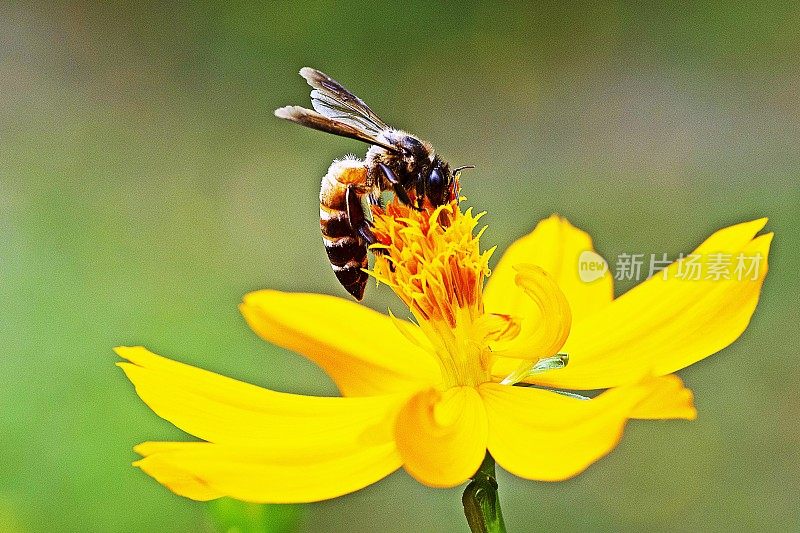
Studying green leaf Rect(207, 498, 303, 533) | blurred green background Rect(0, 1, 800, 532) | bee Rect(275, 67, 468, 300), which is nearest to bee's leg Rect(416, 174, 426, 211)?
bee Rect(275, 67, 468, 300)

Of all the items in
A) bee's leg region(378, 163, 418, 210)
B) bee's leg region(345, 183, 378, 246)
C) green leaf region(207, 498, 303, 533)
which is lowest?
green leaf region(207, 498, 303, 533)

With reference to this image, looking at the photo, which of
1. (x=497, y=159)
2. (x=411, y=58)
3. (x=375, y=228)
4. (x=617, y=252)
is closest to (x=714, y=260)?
(x=375, y=228)

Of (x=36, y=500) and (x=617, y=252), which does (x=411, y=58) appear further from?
(x=36, y=500)

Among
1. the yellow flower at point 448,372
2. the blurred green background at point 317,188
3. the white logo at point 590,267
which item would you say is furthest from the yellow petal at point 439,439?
the blurred green background at point 317,188

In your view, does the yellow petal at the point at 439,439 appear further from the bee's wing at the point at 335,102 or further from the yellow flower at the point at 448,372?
the bee's wing at the point at 335,102

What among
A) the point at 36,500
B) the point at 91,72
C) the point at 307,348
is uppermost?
the point at 91,72

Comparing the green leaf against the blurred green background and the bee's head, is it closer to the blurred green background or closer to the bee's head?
the bee's head
